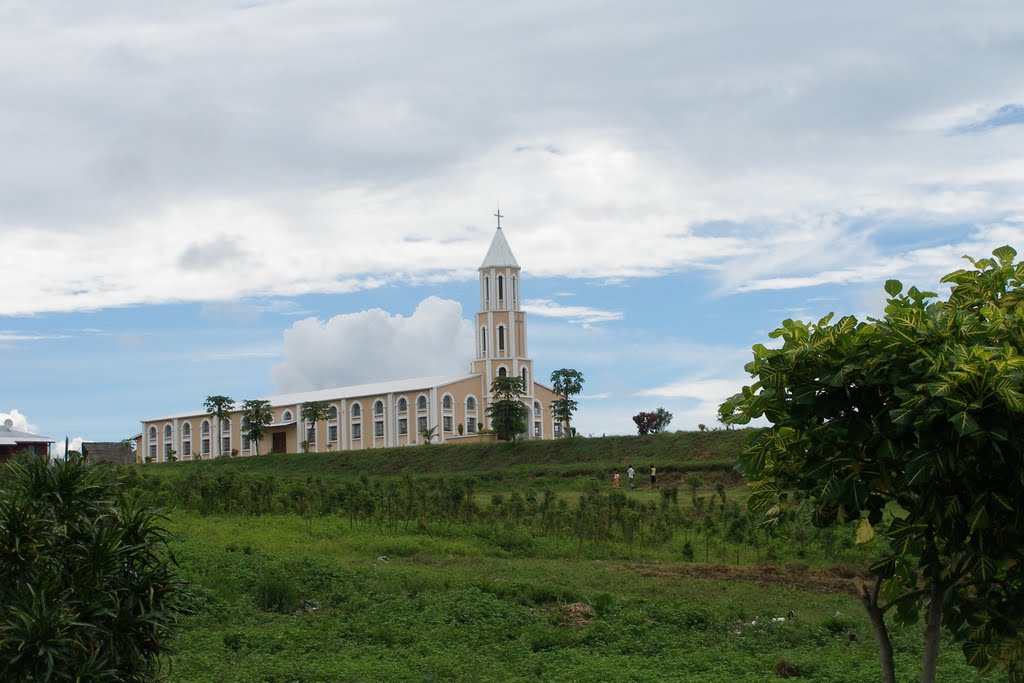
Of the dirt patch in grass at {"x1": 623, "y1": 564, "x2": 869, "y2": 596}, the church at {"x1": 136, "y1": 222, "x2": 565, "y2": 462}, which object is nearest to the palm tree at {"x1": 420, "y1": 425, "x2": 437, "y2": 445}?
the church at {"x1": 136, "y1": 222, "x2": 565, "y2": 462}

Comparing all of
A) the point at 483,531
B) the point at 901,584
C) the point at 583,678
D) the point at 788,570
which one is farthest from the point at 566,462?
the point at 901,584

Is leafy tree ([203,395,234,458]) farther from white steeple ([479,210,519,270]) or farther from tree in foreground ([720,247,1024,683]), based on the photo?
tree in foreground ([720,247,1024,683])

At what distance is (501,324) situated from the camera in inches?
2832

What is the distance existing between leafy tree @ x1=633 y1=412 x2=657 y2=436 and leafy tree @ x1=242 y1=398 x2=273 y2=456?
2442 cm

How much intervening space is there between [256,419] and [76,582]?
64879 millimetres

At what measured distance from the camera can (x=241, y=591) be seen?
567 inches

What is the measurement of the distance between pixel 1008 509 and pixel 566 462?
41.8 meters

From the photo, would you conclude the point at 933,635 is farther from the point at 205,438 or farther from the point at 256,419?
the point at 205,438

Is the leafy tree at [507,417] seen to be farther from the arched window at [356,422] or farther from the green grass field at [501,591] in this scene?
the green grass field at [501,591]

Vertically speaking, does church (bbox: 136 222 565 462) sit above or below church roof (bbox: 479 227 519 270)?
below

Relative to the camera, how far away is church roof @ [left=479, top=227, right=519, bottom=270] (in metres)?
72.2

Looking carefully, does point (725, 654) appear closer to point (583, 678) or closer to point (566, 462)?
point (583, 678)

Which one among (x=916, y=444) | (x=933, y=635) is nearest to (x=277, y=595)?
(x=933, y=635)

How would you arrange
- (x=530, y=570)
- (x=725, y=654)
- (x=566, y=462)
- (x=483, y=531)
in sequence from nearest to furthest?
(x=725, y=654) < (x=530, y=570) < (x=483, y=531) < (x=566, y=462)
